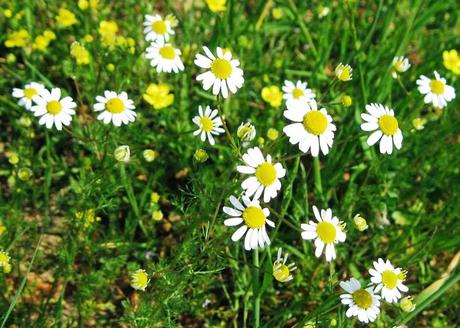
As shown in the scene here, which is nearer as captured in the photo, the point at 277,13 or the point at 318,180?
the point at 318,180

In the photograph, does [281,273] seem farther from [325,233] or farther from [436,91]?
[436,91]

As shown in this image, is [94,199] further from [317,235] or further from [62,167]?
[317,235]

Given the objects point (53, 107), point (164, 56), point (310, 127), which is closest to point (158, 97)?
point (164, 56)

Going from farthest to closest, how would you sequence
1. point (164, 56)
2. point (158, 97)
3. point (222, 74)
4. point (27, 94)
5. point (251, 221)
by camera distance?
point (158, 97), point (164, 56), point (27, 94), point (222, 74), point (251, 221)

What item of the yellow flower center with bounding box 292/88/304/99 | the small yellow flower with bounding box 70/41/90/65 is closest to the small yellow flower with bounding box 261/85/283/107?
the yellow flower center with bounding box 292/88/304/99

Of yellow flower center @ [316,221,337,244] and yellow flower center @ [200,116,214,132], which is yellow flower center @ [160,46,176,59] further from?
yellow flower center @ [316,221,337,244]

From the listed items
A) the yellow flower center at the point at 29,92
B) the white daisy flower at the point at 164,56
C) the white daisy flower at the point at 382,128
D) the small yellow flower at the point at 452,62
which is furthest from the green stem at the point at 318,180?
the yellow flower center at the point at 29,92

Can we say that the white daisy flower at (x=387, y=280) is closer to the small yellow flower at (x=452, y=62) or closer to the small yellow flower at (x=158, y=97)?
the small yellow flower at (x=158, y=97)
